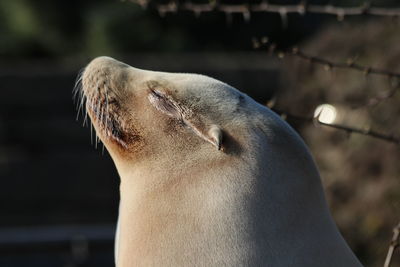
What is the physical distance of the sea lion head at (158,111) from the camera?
2793mm

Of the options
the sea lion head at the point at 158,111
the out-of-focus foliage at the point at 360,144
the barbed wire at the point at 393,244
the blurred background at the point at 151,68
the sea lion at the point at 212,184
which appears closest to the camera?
the sea lion at the point at 212,184

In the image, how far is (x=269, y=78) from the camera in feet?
44.3

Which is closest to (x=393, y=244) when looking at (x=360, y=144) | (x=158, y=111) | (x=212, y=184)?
(x=212, y=184)

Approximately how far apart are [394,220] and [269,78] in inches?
281

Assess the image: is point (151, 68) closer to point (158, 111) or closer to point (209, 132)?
point (158, 111)

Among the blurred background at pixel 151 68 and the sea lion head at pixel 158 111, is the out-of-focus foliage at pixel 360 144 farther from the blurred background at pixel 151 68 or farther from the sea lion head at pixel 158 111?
the sea lion head at pixel 158 111

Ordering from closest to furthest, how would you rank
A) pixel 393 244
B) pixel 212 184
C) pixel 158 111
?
pixel 212 184 → pixel 158 111 → pixel 393 244

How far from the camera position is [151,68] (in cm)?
1314

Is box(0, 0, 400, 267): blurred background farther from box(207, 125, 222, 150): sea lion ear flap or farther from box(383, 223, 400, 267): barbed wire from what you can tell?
box(207, 125, 222, 150): sea lion ear flap

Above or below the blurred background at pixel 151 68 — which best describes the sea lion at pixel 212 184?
above

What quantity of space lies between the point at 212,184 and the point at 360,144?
4.61 m

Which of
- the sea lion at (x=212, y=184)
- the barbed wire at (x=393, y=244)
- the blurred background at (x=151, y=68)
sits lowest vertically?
the blurred background at (x=151, y=68)

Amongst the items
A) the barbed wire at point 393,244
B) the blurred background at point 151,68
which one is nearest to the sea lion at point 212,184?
the barbed wire at point 393,244

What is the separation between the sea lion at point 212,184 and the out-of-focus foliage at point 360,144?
3.40m
